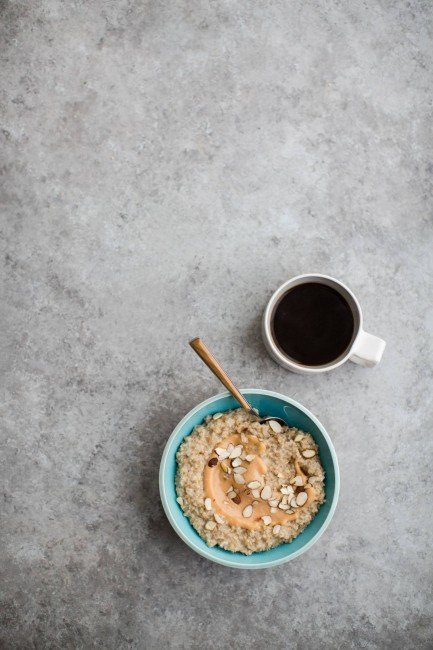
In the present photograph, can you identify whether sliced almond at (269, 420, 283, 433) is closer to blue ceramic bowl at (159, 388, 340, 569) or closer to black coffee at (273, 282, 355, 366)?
blue ceramic bowl at (159, 388, 340, 569)

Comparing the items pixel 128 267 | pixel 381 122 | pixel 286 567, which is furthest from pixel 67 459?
pixel 381 122

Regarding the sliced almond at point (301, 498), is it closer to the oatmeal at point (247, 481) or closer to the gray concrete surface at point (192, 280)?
the oatmeal at point (247, 481)

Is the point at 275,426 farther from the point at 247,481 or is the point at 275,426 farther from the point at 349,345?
the point at 349,345

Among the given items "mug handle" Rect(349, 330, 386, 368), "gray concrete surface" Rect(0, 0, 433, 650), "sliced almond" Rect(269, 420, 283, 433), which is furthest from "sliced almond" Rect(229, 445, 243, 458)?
"mug handle" Rect(349, 330, 386, 368)

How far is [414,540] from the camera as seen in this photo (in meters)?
1.97

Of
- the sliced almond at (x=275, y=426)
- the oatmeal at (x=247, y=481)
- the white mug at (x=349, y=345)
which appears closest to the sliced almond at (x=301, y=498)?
the oatmeal at (x=247, y=481)

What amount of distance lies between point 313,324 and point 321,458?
1.30 feet

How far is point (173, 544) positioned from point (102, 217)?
1065 mm

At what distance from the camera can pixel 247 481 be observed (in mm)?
1778

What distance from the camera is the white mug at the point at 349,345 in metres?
1.79

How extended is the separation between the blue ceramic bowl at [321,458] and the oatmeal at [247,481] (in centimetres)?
2

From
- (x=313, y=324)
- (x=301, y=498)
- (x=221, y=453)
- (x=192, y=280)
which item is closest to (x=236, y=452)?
(x=221, y=453)

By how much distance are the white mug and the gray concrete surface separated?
155 millimetres

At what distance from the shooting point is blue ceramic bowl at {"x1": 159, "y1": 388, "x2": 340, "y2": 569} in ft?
5.68
